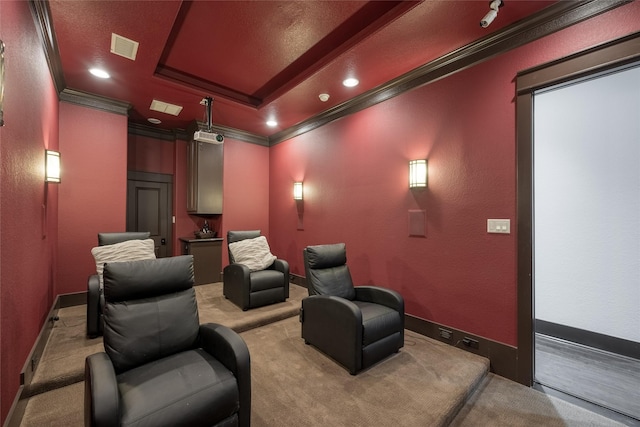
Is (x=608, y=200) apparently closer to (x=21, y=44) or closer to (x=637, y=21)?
(x=637, y=21)

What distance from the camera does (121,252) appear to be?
10.1 ft

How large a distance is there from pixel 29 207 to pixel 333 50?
117 inches

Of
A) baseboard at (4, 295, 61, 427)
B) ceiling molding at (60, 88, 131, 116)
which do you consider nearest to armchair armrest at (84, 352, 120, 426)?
baseboard at (4, 295, 61, 427)

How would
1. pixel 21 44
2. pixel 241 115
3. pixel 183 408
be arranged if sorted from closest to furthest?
pixel 183 408
pixel 21 44
pixel 241 115

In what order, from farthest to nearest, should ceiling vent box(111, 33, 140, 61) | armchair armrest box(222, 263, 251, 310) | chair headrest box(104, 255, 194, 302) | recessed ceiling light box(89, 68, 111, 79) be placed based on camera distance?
armchair armrest box(222, 263, 251, 310), recessed ceiling light box(89, 68, 111, 79), ceiling vent box(111, 33, 140, 61), chair headrest box(104, 255, 194, 302)

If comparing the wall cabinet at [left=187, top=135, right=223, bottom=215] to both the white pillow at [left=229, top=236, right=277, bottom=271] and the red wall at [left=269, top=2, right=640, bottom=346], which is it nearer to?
the white pillow at [left=229, top=236, right=277, bottom=271]

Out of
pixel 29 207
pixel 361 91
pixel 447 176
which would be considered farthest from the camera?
pixel 361 91

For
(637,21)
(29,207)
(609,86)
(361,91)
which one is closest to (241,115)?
(361,91)

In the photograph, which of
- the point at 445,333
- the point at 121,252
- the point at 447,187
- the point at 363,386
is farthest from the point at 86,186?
the point at 445,333

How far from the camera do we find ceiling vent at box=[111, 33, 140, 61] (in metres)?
2.52

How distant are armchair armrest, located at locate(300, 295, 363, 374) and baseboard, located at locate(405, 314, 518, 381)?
3.58ft

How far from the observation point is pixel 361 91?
361 centimetres

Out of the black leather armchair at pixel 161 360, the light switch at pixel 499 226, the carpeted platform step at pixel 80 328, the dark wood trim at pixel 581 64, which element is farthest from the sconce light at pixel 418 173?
the black leather armchair at pixel 161 360

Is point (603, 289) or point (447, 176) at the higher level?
point (447, 176)
